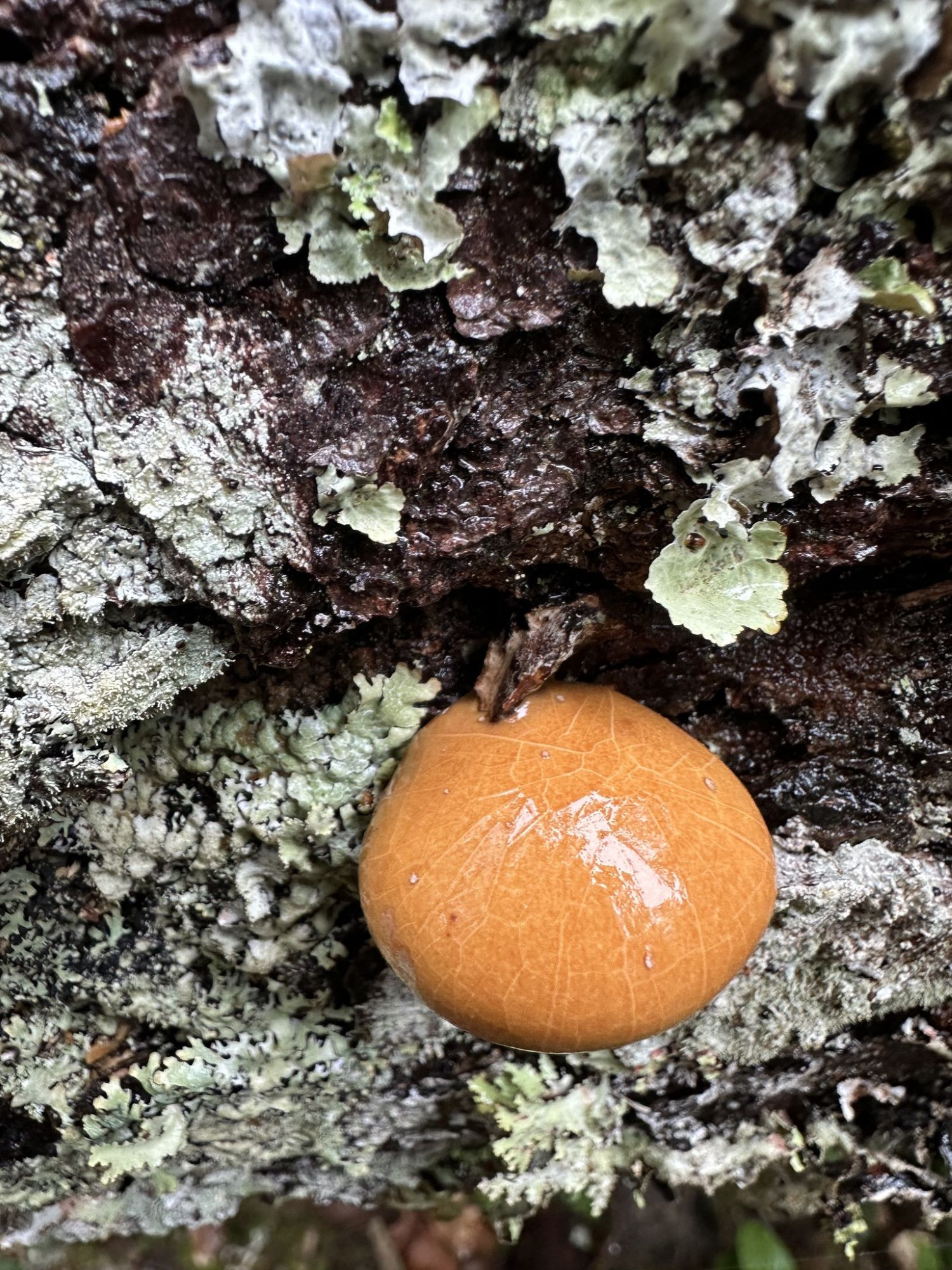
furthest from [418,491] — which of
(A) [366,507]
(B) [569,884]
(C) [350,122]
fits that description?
(B) [569,884]

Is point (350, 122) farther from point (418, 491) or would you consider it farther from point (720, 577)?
point (720, 577)

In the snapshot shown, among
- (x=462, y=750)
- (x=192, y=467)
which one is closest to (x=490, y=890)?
(x=462, y=750)

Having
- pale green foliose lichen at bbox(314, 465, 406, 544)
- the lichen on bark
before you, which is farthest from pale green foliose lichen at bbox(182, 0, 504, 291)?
pale green foliose lichen at bbox(314, 465, 406, 544)

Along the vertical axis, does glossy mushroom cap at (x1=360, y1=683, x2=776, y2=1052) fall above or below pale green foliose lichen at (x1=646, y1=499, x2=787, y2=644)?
below

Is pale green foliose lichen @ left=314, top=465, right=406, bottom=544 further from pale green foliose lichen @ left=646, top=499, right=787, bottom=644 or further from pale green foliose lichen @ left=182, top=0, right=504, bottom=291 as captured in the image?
pale green foliose lichen @ left=646, top=499, right=787, bottom=644

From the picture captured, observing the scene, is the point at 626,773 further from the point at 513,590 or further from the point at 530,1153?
the point at 530,1153
